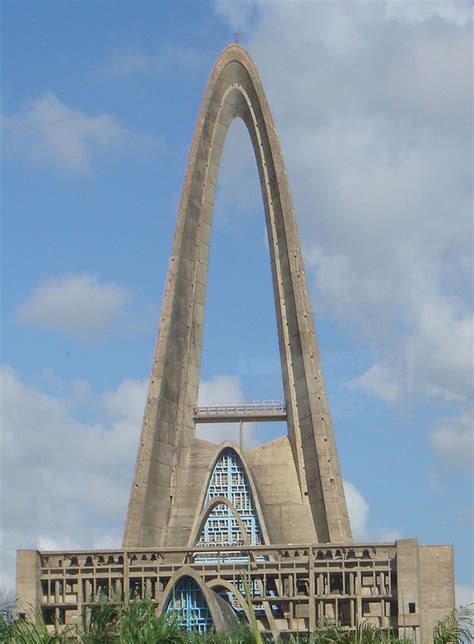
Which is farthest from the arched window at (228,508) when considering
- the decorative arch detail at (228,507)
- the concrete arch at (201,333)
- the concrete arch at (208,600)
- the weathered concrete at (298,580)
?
the concrete arch at (208,600)

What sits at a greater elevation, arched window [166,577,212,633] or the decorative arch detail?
the decorative arch detail

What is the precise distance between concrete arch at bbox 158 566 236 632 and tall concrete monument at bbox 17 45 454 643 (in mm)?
56

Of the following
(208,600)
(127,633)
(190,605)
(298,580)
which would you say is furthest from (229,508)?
(127,633)

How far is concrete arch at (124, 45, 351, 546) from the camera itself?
39438mm

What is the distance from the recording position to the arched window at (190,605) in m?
30.8

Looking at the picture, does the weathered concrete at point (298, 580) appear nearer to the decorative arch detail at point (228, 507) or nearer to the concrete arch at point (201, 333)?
the concrete arch at point (201, 333)

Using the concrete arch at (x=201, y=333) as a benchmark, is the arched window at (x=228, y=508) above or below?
below

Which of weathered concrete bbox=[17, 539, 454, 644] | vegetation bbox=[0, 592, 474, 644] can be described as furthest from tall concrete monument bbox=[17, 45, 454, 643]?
vegetation bbox=[0, 592, 474, 644]

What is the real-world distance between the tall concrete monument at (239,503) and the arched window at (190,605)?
0.04m

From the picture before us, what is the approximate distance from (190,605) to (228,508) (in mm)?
8826

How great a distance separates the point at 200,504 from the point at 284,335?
589 cm

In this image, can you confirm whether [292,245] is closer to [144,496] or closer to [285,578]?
[144,496]

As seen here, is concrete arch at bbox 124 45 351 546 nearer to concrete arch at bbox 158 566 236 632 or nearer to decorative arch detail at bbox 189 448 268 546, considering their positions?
decorative arch detail at bbox 189 448 268 546

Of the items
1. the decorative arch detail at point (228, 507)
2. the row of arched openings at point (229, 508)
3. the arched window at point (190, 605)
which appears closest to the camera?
the arched window at point (190, 605)
